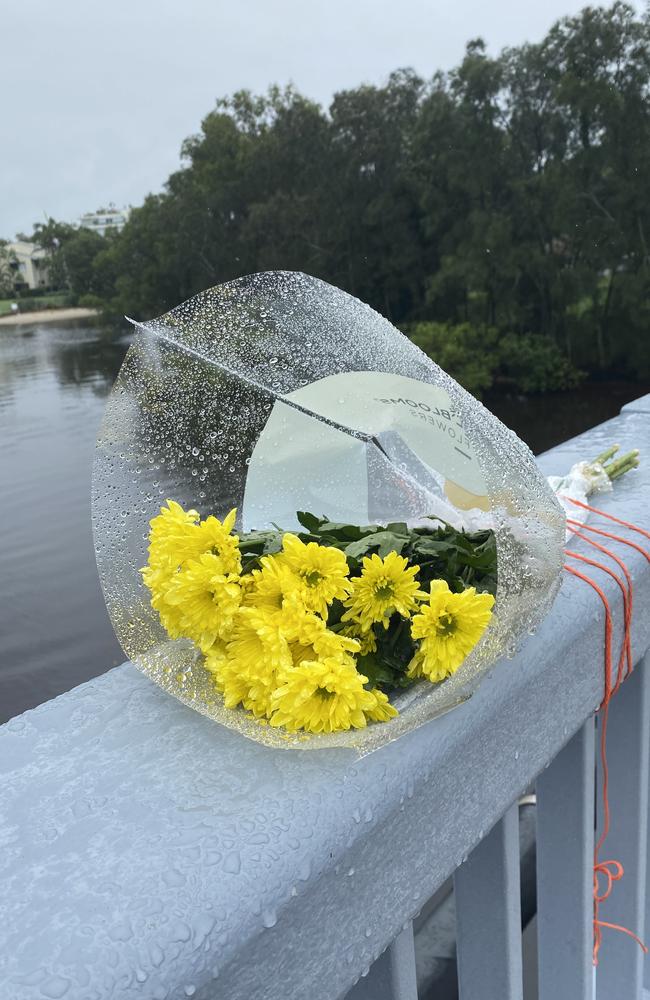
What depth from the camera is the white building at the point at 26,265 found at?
6512 centimetres

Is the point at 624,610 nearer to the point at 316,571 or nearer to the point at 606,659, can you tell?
the point at 606,659

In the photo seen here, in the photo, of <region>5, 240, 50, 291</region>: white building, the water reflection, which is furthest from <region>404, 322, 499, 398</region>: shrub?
<region>5, 240, 50, 291</region>: white building

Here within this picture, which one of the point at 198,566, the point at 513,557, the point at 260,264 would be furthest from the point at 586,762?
the point at 260,264

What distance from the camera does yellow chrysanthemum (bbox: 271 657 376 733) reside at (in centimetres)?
61

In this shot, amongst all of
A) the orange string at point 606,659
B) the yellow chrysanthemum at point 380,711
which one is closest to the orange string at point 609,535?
the orange string at point 606,659

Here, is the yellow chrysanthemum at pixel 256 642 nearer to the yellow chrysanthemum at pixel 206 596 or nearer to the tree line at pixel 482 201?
the yellow chrysanthemum at pixel 206 596

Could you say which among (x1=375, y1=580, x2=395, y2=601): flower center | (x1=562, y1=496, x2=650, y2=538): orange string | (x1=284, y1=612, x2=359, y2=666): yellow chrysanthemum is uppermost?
(x1=375, y1=580, x2=395, y2=601): flower center

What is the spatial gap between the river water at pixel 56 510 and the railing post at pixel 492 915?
17.4ft

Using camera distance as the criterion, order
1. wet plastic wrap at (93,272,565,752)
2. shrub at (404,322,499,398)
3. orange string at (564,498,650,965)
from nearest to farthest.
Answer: wet plastic wrap at (93,272,565,752), orange string at (564,498,650,965), shrub at (404,322,499,398)

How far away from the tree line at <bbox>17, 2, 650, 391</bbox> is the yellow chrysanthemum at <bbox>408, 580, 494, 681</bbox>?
1893 cm

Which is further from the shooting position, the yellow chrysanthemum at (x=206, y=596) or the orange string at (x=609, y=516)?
the orange string at (x=609, y=516)

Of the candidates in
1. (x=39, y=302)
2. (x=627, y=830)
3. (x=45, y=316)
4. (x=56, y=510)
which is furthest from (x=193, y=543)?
(x=39, y=302)

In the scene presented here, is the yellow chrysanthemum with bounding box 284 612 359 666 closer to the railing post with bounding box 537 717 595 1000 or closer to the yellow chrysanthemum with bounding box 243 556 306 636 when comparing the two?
the yellow chrysanthemum with bounding box 243 556 306 636

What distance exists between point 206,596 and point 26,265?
72991 millimetres
